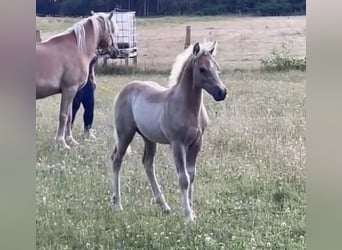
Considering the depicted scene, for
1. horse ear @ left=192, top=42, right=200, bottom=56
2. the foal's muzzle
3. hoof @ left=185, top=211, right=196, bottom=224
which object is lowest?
hoof @ left=185, top=211, right=196, bottom=224

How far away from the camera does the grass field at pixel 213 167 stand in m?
2.18

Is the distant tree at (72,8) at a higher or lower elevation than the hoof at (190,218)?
higher

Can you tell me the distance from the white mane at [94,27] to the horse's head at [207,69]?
32 centimetres

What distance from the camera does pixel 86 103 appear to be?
2.33 meters

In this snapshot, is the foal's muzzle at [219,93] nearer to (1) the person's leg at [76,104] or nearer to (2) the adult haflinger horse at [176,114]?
(2) the adult haflinger horse at [176,114]

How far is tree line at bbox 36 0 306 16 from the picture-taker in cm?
224

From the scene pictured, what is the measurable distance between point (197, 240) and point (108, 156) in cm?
44

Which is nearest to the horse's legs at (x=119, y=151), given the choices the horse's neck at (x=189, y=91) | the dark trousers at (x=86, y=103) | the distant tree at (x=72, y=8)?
the dark trousers at (x=86, y=103)

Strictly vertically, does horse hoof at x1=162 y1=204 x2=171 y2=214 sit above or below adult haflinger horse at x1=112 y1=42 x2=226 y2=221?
below

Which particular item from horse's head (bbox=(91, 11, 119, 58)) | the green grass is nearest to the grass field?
the green grass

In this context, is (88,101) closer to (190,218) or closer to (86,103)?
(86,103)

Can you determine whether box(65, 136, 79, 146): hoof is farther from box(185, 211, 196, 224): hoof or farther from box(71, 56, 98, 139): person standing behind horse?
box(185, 211, 196, 224): hoof

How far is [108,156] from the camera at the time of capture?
2316 millimetres

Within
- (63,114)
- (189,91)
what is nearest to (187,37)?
(189,91)
